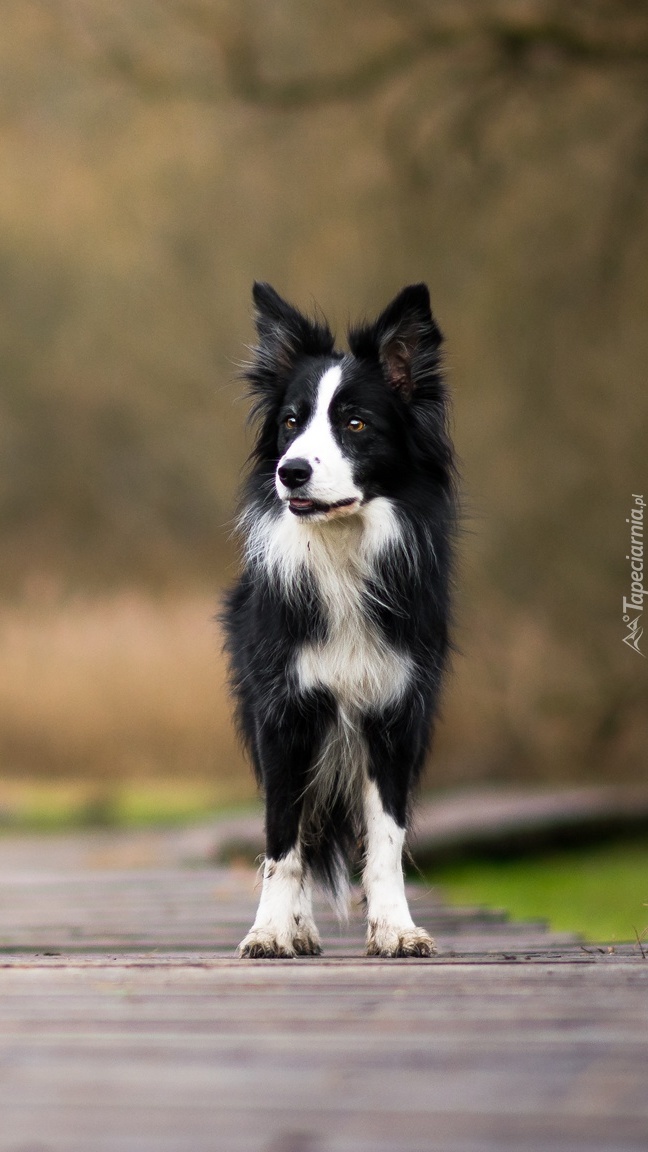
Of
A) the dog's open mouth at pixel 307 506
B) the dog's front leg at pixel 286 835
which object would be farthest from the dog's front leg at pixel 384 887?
the dog's open mouth at pixel 307 506

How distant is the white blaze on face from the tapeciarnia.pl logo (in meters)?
3.75

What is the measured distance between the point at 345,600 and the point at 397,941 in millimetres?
617

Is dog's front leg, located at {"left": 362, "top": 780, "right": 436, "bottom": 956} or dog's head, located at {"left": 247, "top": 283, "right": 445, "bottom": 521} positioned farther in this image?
dog's head, located at {"left": 247, "top": 283, "right": 445, "bottom": 521}

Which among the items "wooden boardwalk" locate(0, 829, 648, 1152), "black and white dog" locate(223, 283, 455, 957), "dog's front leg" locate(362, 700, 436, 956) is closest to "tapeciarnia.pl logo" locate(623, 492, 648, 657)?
"black and white dog" locate(223, 283, 455, 957)

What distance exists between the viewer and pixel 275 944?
2396 millimetres

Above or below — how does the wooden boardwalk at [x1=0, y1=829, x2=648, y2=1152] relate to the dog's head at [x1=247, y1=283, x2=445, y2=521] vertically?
below

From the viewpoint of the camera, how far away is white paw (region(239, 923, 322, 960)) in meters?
2.37

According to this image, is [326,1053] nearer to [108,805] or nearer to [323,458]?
[323,458]

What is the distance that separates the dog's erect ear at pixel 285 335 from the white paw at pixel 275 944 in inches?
41.4

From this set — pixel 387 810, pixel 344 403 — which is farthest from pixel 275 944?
pixel 344 403

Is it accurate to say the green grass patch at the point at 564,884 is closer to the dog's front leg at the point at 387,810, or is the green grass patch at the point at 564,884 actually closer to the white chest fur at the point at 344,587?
the dog's front leg at the point at 387,810

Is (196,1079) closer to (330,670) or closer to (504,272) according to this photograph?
(330,670)

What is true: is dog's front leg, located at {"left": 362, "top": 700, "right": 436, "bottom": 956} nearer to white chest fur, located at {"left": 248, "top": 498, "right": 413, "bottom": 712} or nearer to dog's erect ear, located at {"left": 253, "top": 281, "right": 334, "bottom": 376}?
white chest fur, located at {"left": 248, "top": 498, "right": 413, "bottom": 712}

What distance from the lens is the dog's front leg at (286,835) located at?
2479mm
